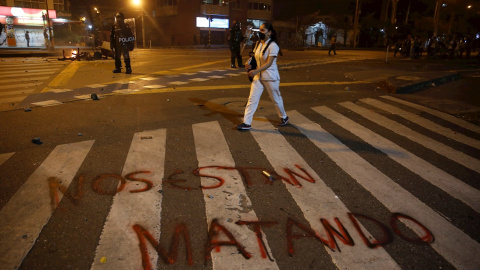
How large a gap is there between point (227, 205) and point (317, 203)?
40.6 inches

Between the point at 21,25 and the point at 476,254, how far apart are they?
52078 millimetres

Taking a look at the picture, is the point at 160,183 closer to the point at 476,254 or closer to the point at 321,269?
the point at 321,269

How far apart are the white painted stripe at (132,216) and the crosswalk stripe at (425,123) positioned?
5.69m

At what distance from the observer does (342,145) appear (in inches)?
225

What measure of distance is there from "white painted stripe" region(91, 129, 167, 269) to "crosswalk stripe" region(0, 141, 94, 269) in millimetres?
646

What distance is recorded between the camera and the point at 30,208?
3453 millimetres

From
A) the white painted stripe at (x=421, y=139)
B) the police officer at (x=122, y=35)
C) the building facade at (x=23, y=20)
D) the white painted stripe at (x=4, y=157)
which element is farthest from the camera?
the building facade at (x=23, y=20)

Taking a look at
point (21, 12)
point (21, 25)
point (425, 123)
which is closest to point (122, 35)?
point (425, 123)

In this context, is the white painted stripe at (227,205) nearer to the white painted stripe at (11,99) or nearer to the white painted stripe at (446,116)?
the white painted stripe at (446,116)

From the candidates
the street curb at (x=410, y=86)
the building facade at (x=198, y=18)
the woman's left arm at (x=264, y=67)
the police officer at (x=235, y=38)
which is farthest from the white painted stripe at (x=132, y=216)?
the building facade at (x=198, y=18)

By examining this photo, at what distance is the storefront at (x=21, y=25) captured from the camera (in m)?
38.2

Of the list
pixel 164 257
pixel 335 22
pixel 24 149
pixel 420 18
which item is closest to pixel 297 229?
pixel 164 257

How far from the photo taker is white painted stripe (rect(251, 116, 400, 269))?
2775mm

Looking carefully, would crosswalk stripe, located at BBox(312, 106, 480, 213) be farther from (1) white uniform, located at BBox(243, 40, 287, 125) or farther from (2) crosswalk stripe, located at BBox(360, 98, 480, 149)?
(1) white uniform, located at BBox(243, 40, 287, 125)
